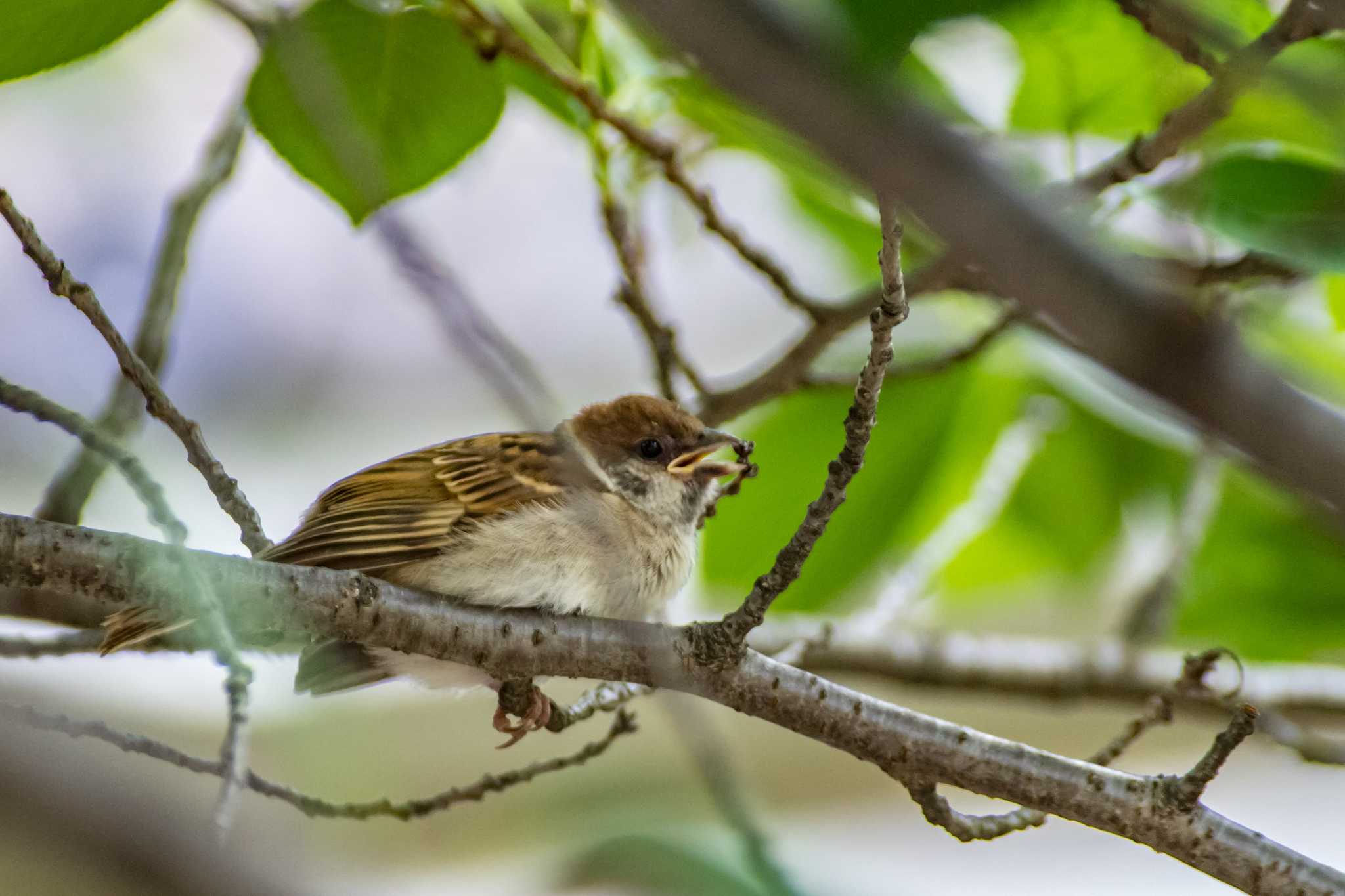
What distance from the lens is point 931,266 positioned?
270 cm

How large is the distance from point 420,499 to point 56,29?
1.12 meters

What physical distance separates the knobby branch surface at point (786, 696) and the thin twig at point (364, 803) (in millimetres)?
269

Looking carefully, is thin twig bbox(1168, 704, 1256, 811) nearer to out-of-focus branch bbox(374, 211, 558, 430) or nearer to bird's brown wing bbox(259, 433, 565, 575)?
out-of-focus branch bbox(374, 211, 558, 430)

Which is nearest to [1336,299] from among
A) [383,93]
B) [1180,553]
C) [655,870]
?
[1180,553]

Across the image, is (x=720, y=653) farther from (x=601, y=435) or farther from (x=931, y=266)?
(x=601, y=435)

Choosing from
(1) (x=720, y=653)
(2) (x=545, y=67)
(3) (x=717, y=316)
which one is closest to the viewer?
(1) (x=720, y=653)

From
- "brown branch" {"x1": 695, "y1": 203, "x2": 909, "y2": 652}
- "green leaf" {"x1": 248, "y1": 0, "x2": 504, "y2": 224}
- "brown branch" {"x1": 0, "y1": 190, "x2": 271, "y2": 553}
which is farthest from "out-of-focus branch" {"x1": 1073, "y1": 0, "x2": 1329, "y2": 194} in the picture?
"brown branch" {"x1": 0, "y1": 190, "x2": 271, "y2": 553}

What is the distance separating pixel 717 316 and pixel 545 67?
3475 mm

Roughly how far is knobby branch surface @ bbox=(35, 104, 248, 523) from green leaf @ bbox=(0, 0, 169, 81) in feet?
2.75

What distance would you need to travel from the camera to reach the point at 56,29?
1.75m

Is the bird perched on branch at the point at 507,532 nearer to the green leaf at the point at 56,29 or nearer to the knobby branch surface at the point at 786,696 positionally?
the knobby branch surface at the point at 786,696

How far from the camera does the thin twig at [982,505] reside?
338cm

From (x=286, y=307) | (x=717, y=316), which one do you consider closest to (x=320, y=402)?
(x=286, y=307)

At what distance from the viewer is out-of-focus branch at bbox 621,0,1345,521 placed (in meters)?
0.47
